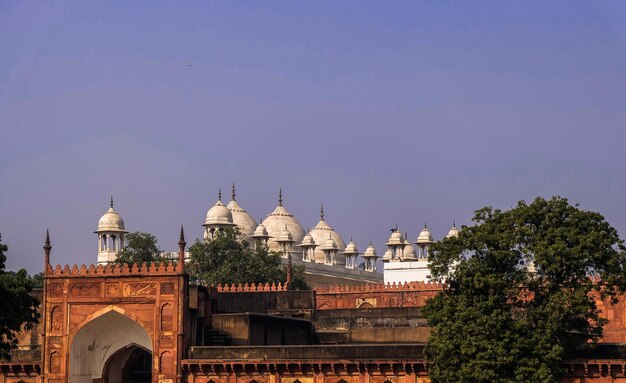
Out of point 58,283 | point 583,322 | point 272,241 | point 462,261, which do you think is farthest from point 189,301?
point 272,241

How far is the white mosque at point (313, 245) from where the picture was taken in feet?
257

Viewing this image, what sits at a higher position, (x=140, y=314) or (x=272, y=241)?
(x=272, y=241)

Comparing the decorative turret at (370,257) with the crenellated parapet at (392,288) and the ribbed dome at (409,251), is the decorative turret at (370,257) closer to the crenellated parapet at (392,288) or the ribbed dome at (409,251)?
the ribbed dome at (409,251)

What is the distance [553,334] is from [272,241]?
57.0 meters

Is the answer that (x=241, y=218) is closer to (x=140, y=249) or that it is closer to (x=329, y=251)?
(x=329, y=251)

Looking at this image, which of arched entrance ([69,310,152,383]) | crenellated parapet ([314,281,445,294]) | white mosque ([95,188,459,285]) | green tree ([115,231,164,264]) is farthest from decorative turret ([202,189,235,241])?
arched entrance ([69,310,152,383])

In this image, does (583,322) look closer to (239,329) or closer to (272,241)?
(239,329)

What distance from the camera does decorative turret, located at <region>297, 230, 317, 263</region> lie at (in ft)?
295

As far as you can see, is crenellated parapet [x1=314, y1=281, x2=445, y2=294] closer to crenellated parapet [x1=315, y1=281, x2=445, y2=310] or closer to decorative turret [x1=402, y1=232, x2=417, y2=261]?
crenellated parapet [x1=315, y1=281, x2=445, y2=310]

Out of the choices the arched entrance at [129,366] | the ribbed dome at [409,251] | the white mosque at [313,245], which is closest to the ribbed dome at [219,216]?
the white mosque at [313,245]

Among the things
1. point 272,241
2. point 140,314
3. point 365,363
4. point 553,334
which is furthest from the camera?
point 272,241

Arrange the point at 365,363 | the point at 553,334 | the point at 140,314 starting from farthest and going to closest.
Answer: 1. the point at 140,314
2. the point at 365,363
3. the point at 553,334

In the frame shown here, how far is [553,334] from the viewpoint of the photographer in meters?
34.1

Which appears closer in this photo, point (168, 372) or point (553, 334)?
point (553, 334)
